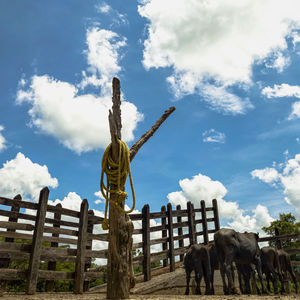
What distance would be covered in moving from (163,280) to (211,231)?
19.5 feet

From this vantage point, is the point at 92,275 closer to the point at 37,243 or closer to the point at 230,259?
the point at 37,243

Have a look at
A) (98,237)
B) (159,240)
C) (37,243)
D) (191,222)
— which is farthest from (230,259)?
(191,222)

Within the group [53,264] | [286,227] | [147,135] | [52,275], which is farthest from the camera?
[286,227]

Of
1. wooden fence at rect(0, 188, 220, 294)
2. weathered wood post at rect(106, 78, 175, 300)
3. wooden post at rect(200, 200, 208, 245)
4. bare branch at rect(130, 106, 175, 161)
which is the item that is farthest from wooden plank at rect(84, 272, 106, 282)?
wooden post at rect(200, 200, 208, 245)

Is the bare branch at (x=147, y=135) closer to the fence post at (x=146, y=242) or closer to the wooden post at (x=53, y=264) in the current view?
the wooden post at (x=53, y=264)

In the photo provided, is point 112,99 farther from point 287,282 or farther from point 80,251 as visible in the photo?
point 287,282

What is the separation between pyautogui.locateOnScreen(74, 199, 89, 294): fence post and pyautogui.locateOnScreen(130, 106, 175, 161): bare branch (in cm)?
422

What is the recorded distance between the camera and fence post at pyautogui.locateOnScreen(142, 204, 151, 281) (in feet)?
33.6

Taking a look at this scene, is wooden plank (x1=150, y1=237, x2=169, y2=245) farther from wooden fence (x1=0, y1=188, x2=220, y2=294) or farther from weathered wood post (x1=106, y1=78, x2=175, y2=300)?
weathered wood post (x1=106, y1=78, x2=175, y2=300)

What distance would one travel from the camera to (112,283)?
4699 mm

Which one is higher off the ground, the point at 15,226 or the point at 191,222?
the point at 191,222

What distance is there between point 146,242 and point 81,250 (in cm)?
269

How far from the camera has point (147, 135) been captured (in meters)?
6.23

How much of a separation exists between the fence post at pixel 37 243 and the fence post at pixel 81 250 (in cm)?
126
